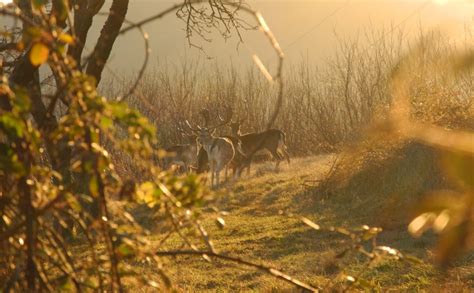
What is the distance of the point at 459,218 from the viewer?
0.97 metres

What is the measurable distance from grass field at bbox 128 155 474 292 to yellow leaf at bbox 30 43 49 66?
753 millimetres

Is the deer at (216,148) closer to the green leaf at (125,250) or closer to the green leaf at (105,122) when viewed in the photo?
the green leaf at (125,250)

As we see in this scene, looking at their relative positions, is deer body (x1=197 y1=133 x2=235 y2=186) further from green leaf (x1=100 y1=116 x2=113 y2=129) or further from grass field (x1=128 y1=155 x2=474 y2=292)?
green leaf (x1=100 y1=116 x2=113 y2=129)

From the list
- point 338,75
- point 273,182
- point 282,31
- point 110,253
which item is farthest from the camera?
point 282,31

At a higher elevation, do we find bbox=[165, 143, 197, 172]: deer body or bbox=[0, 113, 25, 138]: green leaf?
bbox=[0, 113, 25, 138]: green leaf

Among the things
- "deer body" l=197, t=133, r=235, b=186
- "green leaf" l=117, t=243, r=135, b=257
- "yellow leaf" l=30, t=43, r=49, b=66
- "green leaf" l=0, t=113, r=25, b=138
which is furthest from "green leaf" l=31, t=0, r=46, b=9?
"deer body" l=197, t=133, r=235, b=186

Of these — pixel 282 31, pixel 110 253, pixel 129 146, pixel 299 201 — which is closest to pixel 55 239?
pixel 110 253

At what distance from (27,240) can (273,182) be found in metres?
14.0

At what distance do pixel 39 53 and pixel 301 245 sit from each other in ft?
26.9

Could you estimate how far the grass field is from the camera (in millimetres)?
7297

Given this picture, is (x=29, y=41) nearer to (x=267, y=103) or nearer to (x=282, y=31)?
(x=267, y=103)

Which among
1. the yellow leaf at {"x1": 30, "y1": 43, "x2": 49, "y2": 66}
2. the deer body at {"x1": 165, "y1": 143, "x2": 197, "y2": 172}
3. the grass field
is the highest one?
the yellow leaf at {"x1": 30, "y1": 43, "x2": 49, "y2": 66}

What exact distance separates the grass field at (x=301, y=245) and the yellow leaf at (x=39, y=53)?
0.75 meters

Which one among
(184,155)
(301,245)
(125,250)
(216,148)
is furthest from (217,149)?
(125,250)
